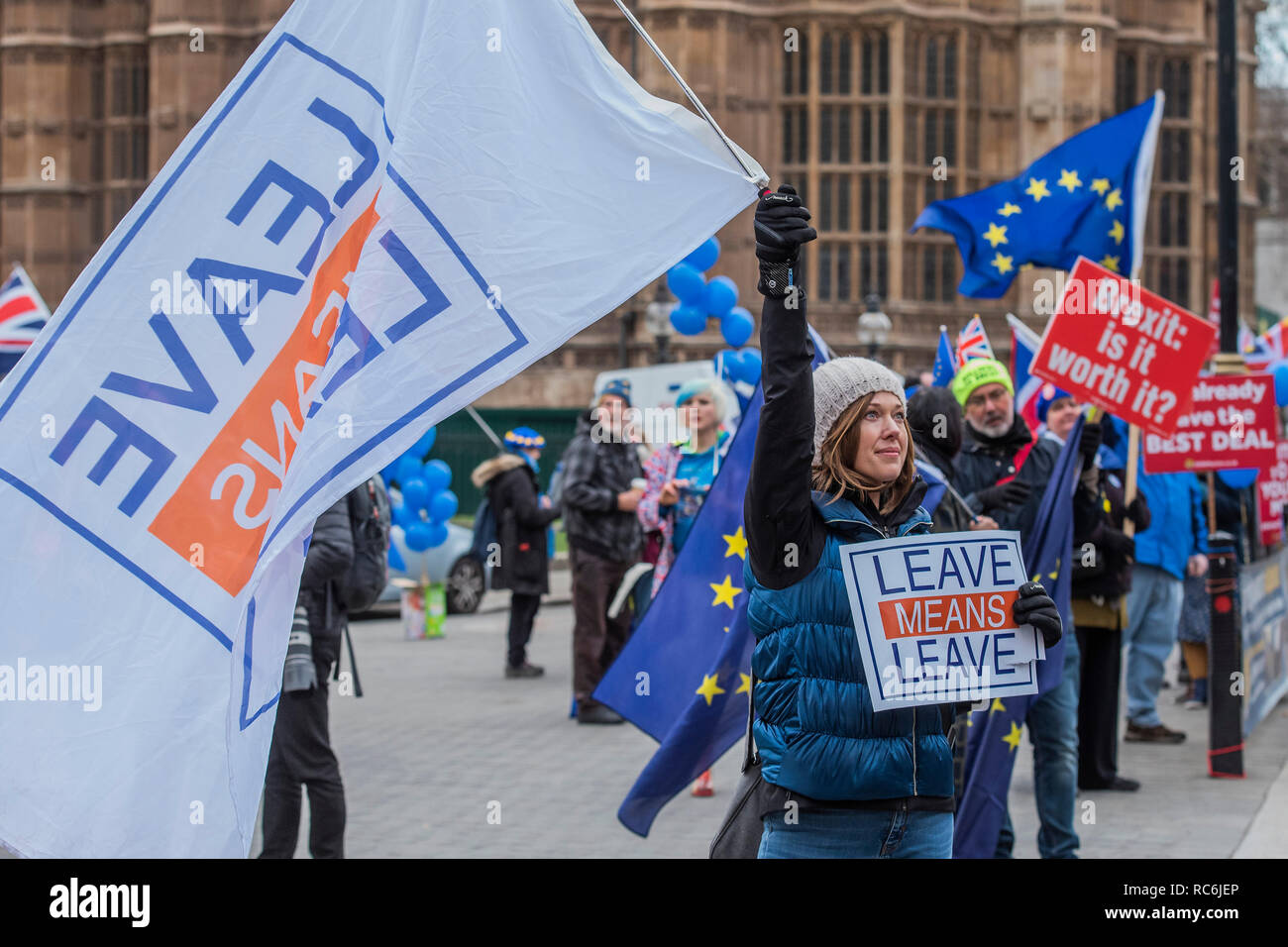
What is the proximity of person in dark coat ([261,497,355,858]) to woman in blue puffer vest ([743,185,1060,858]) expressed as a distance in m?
2.20

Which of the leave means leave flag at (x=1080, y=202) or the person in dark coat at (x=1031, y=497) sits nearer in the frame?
the person in dark coat at (x=1031, y=497)

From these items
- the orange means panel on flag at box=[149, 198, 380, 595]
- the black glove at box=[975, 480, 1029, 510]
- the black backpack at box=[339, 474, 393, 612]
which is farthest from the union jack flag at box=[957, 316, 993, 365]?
the orange means panel on flag at box=[149, 198, 380, 595]

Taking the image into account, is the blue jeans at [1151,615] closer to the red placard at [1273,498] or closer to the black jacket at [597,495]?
the red placard at [1273,498]

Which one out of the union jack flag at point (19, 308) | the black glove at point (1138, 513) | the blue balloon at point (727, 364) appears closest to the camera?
the black glove at point (1138, 513)

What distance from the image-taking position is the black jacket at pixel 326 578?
5.52m

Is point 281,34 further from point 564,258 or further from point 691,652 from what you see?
point 691,652

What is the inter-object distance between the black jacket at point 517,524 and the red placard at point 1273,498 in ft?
15.5

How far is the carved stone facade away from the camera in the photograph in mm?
33062

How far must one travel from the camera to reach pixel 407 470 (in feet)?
52.0

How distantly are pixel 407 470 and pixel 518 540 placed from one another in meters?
3.63

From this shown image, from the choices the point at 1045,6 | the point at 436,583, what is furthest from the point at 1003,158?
the point at 436,583

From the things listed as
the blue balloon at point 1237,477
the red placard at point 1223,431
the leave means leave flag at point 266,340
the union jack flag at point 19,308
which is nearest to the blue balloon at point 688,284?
the blue balloon at point 1237,477

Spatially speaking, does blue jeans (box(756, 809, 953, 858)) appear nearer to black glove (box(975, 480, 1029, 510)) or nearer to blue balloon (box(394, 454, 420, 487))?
black glove (box(975, 480, 1029, 510))
